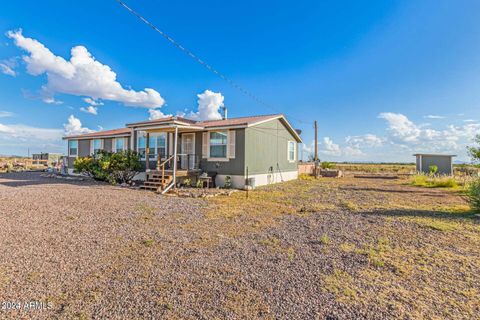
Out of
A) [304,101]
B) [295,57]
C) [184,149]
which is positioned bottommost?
[184,149]

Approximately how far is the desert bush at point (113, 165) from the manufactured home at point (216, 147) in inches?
33.5

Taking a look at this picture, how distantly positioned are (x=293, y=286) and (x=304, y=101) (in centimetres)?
2108

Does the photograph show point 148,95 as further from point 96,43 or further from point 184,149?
point 184,149

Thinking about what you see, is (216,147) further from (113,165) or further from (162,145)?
(113,165)

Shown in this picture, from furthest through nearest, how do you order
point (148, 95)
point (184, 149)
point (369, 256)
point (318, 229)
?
point (148, 95)
point (184, 149)
point (318, 229)
point (369, 256)

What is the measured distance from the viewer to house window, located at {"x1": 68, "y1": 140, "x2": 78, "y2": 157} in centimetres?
1989

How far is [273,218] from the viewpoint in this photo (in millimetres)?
6457

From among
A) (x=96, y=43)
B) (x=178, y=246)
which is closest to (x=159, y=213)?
(x=178, y=246)

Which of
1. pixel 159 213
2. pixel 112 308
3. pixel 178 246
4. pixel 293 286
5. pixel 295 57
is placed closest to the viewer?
pixel 112 308

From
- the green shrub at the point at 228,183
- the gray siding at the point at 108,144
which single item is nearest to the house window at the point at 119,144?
the gray siding at the point at 108,144

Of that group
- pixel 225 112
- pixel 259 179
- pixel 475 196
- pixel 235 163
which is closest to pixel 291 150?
pixel 259 179

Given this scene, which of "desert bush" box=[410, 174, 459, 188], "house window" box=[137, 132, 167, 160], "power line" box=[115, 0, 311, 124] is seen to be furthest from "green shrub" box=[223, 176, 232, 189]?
"desert bush" box=[410, 174, 459, 188]

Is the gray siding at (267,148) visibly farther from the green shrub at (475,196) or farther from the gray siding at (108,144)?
the gray siding at (108,144)

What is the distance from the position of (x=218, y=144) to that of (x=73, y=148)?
49.0ft
